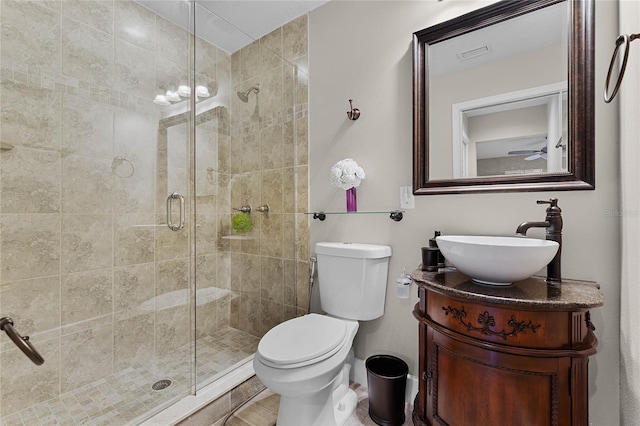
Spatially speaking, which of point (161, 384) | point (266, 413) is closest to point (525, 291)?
point (266, 413)

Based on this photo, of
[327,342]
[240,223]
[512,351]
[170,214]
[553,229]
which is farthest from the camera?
[240,223]

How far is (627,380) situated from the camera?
1.03 meters

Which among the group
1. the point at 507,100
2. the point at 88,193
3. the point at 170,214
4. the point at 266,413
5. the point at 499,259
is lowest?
the point at 266,413

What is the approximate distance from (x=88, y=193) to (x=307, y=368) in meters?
1.50

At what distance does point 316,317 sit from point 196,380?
2.32ft

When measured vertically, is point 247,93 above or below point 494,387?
above

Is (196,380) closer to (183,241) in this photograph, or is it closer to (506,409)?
(183,241)

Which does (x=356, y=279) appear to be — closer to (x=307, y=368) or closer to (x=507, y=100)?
(x=307, y=368)

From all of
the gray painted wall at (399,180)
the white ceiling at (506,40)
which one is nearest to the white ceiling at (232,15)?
the gray painted wall at (399,180)

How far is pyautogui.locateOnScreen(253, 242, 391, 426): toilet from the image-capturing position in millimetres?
1167

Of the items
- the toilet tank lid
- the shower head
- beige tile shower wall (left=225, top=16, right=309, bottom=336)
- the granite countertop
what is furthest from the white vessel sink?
the shower head

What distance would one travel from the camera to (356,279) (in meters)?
1.59

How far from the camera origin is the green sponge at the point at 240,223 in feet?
6.29

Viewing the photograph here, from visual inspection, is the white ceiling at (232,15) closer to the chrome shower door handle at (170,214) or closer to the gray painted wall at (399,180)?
A: the gray painted wall at (399,180)
